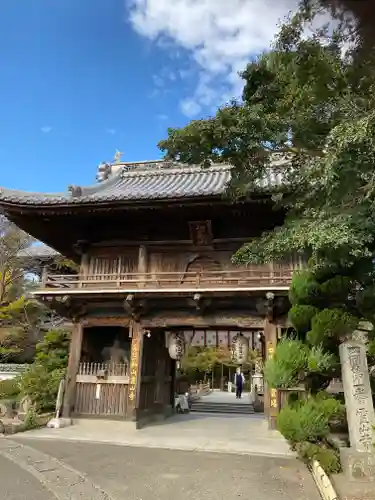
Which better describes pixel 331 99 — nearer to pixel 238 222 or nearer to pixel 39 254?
pixel 238 222

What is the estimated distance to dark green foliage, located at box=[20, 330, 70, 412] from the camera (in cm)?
1299

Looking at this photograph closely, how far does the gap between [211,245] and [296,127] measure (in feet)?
22.3

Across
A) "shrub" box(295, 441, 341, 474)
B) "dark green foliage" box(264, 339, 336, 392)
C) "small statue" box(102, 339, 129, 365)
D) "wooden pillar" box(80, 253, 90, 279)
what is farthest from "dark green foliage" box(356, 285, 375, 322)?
"wooden pillar" box(80, 253, 90, 279)

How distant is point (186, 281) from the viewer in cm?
1189

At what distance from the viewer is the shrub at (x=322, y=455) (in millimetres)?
6246

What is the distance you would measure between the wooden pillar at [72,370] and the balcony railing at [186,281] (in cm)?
150

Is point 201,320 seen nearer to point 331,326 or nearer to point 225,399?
point 331,326

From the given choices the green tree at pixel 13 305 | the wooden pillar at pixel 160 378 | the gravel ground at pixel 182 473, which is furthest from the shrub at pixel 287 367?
the green tree at pixel 13 305

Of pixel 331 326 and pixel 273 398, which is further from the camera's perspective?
pixel 273 398

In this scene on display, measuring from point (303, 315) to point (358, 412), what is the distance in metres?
1.71

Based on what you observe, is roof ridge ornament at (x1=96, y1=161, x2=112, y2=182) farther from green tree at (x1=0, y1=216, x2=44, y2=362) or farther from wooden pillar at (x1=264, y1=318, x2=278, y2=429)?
wooden pillar at (x1=264, y1=318, x2=278, y2=429)

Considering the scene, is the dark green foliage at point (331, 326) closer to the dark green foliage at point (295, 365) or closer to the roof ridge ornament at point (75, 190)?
the dark green foliage at point (295, 365)

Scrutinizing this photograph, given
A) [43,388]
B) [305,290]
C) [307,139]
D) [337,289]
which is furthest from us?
[43,388]

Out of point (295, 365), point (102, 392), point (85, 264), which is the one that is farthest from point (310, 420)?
point (85, 264)
